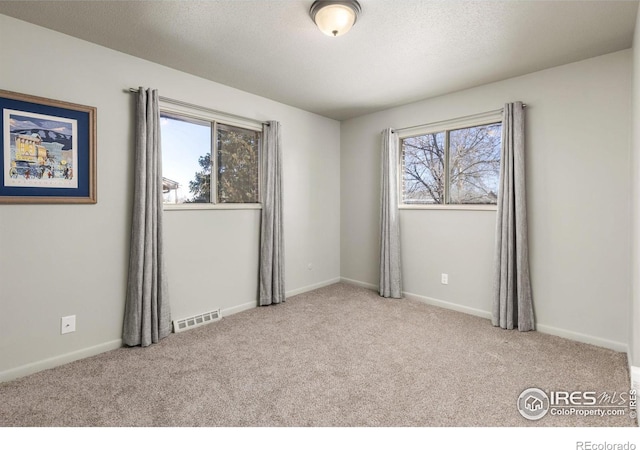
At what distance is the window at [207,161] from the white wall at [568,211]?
2166 millimetres

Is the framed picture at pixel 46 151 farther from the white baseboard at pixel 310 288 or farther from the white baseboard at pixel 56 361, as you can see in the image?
the white baseboard at pixel 310 288

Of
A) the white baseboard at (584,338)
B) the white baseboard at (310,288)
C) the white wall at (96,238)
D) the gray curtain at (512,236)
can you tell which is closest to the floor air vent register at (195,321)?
the white wall at (96,238)

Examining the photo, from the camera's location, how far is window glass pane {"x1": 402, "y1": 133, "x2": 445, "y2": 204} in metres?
3.90

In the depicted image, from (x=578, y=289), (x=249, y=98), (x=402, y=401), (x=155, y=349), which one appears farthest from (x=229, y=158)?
(x=578, y=289)

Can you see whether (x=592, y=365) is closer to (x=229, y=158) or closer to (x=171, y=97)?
(x=229, y=158)

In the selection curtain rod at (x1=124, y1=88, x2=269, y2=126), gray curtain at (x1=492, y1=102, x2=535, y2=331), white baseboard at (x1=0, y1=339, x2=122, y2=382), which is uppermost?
curtain rod at (x1=124, y1=88, x2=269, y2=126)

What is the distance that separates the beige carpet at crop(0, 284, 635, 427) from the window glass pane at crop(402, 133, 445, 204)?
5.03 feet

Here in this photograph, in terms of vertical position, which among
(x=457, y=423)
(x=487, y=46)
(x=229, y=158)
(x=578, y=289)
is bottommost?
(x=457, y=423)

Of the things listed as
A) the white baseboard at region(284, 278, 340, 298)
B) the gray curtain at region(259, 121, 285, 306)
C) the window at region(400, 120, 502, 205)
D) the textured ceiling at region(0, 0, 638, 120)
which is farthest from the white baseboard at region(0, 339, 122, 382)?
the window at region(400, 120, 502, 205)

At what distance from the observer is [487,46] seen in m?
2.55

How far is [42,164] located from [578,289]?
4.38m

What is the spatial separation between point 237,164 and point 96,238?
1.59 m

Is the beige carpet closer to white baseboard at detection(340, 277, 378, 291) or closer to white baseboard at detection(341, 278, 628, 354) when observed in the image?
white baseboard at detection(341, 278, 628, 354)
